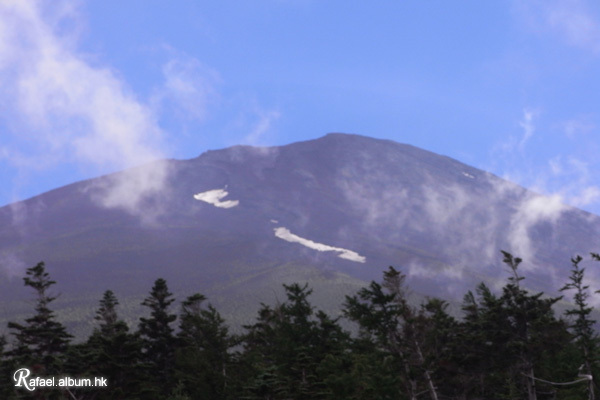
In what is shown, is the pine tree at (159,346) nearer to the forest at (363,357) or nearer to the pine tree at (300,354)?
the forest at (363,357)

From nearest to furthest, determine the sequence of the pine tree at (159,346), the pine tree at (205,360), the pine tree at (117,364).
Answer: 1. the pine tree at (117,364)
2. the pine tree at (205,360)
3. the pine tree at (159,346)

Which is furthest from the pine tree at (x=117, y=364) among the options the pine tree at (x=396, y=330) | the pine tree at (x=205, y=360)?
the pine tree at (x=396, y=330)

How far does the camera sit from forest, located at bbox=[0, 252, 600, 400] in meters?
38.2

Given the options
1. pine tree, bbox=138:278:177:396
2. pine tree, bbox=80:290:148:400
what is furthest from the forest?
pine tree, bbox=138:278:177:396

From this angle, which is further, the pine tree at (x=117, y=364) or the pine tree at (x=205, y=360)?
the pine tree at (x=205, y=360)

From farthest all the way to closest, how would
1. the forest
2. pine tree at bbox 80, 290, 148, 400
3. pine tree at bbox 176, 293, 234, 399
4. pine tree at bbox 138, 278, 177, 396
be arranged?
pine tree at bbox 138, 278, 177, 396
pine tree at bbox 176, 293, 234, 399
pine tree at bbox 80, 290, 148, 400
the forest

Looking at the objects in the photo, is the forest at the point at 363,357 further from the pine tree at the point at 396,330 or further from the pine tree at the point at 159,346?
the pine tree at the point at 159,346

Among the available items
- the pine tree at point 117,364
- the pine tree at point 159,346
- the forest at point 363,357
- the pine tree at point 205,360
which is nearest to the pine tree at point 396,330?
the forest at point 363,357

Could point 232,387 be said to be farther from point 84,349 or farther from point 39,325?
point 39,325

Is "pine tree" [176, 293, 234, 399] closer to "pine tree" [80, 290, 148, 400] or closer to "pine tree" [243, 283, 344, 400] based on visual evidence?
"pine tree" [243, 283, 344, 400]

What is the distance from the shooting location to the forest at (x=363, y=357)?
38188 mm

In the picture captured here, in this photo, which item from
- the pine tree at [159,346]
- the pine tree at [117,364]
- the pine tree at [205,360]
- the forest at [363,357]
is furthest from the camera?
the pine tree at [159,346]

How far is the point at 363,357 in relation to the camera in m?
43.5

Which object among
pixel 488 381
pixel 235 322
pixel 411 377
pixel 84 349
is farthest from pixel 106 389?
pixel 235 322
